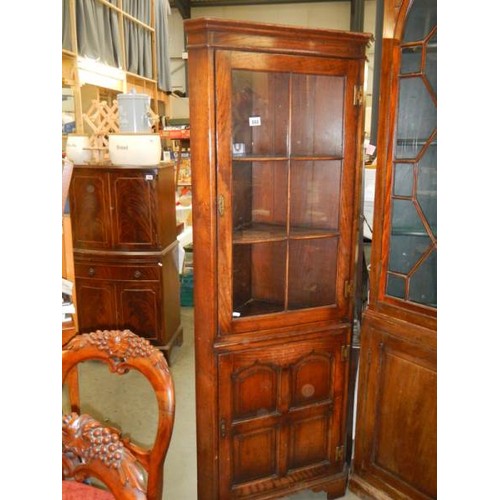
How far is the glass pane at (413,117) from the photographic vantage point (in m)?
1.42

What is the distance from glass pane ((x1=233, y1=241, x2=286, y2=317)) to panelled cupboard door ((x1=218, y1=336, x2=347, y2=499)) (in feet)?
0.50

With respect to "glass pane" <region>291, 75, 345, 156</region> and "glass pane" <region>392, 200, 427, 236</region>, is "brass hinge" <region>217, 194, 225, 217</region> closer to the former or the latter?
"glass pane" <region>291, 75, 345, 156</region>

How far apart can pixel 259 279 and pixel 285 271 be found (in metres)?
0.10

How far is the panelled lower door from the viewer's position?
4.79ft

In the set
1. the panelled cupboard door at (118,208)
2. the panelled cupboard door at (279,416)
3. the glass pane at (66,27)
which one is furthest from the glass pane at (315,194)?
the glass pane at (66,27)

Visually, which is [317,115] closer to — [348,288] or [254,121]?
[254,121]

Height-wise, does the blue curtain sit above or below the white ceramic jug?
above

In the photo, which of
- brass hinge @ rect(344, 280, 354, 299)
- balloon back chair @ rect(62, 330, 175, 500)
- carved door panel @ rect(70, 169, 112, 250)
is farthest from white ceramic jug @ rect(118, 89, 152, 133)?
balloon back chair @ rect(62, 330, 175, 500)

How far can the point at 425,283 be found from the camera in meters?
1.49

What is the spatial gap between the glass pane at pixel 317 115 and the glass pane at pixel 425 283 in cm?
46

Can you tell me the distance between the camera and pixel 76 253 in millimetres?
2729

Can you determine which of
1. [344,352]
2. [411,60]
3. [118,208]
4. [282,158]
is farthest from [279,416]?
[118,208]
